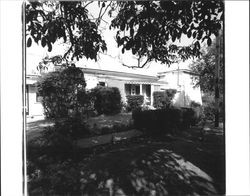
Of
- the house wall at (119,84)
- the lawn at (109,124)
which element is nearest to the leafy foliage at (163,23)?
the house wall at (119,84)

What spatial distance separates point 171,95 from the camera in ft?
11.4

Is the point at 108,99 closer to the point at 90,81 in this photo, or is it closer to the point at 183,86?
the point at 90,81

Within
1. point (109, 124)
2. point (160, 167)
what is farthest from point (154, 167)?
point (109, 124)

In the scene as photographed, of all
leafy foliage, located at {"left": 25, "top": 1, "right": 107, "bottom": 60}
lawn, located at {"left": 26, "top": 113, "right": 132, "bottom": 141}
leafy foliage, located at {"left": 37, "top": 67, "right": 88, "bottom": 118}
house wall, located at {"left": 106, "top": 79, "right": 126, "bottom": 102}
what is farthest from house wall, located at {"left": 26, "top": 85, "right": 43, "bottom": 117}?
lawn, located at {"left": 26, "top": 113, "right": 132, "bottom": 141}

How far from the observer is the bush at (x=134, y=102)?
164 inches

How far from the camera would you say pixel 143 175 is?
316 centimetres

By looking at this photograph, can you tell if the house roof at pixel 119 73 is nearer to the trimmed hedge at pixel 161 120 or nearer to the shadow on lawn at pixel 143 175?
the trimmed hedge at pixel 161 120

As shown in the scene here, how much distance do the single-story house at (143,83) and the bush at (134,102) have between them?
95mm

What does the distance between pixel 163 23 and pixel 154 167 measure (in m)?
2.31

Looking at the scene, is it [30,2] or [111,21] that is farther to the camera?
[111,21]

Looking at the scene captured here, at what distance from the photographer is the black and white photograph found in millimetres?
2006
